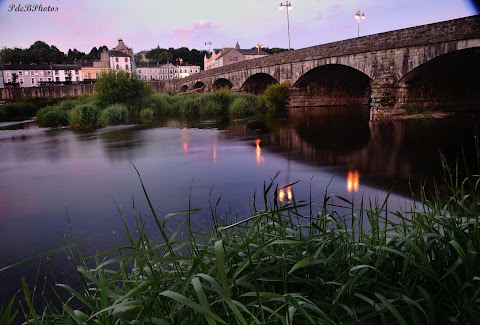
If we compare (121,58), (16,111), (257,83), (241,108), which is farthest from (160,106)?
(121,58)

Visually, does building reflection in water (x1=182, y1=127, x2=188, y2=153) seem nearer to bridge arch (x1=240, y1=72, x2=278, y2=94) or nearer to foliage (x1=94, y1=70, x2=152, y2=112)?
foliage (x1=94, y1=70, x2=152, y2=112)

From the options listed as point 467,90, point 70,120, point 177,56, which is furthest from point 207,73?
point 177,56

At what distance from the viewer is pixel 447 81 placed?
2223cm

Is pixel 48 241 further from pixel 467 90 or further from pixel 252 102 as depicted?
pixel 252 102

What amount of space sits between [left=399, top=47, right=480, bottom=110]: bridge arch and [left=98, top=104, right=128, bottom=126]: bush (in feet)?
54.7

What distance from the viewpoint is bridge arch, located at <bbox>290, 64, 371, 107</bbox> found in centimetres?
3045

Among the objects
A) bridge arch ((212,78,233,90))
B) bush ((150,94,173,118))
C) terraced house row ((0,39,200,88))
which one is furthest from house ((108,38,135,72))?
bush ((150,94,173,118))

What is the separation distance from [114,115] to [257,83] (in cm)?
1973

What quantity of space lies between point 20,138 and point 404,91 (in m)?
19.1

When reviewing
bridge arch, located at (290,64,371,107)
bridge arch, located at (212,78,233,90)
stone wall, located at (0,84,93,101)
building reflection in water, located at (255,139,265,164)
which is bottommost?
building reflection in water, located at (255,139,265,164)

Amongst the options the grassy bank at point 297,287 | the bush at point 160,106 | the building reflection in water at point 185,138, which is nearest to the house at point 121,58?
the bush at point 160,106

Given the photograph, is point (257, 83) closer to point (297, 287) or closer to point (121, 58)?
point (297, 287)

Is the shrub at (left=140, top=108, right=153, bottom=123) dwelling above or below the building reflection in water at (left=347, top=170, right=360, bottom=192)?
above

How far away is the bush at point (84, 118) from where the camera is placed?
24203mm
